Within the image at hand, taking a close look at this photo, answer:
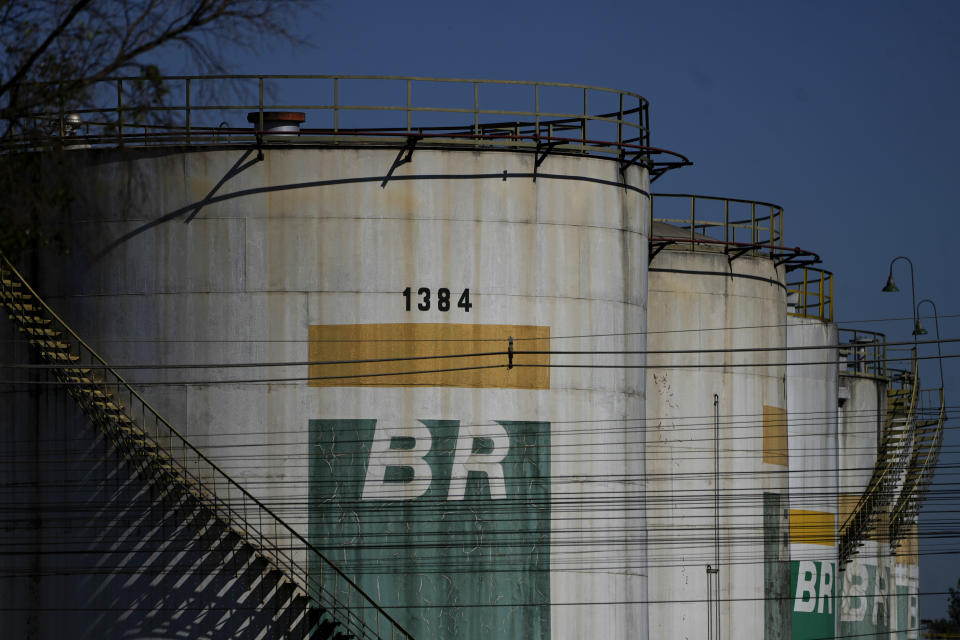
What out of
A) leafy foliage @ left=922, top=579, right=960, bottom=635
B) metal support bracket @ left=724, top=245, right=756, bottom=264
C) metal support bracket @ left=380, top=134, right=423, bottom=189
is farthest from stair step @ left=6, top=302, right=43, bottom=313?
leafy foliage @ left=922, top=579, right=960, bottom=635

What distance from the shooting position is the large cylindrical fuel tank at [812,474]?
4116cm

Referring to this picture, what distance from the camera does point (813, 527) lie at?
42219 millimetres

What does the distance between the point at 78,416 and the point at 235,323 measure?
349 centimetres

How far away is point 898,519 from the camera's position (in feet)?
165

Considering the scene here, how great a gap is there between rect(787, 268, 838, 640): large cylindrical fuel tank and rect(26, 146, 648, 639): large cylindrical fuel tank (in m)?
13.1

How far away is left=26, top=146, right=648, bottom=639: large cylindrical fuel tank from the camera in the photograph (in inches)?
1105

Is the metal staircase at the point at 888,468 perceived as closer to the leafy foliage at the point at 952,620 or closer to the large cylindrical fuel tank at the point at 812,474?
the large cylindrical fuel tank at the point at 812,474

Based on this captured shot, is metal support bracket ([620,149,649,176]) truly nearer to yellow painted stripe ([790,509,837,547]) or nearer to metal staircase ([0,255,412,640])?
metal staircase ([0,255,412,640])

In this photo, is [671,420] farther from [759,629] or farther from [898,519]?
[898,519]

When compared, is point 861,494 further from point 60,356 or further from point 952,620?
point 952,620

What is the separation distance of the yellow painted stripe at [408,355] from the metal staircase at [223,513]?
2690mm

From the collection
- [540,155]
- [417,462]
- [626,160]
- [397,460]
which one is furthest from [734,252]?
[397,460]

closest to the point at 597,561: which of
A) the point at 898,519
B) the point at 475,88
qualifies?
the point at 475,88

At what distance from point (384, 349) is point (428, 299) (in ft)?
4.12
